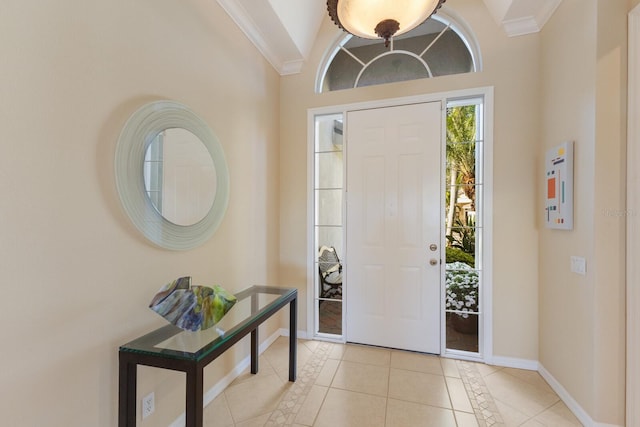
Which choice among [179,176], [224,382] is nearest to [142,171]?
[179,176]

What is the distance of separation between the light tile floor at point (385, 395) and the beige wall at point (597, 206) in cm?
34

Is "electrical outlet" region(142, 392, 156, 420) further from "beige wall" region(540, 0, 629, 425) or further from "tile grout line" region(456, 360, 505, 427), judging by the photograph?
"beige wall" region(540, 0, 629, 425)

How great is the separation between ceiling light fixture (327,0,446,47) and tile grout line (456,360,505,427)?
2.33m

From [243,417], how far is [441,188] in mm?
2377

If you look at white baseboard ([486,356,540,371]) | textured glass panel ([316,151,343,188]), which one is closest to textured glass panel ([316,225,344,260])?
textured glass panel ([316,151,343,188])

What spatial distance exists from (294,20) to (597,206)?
270 centimetres

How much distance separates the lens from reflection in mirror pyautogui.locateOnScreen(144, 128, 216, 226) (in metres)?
1.56

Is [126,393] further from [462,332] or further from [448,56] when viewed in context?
[448,56]

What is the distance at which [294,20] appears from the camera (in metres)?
2.61

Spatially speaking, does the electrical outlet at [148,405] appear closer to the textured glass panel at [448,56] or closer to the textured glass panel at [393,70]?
the textured glass panel at [393,70]

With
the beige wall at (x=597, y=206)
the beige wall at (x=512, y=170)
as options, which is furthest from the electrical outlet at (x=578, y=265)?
the beige wall at (x=512, y=170)

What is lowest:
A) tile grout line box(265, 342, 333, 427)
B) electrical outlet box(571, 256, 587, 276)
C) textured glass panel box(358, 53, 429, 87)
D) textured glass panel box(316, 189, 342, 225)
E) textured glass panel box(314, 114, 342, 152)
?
tile grout line box(265, 342, 333, 427)
